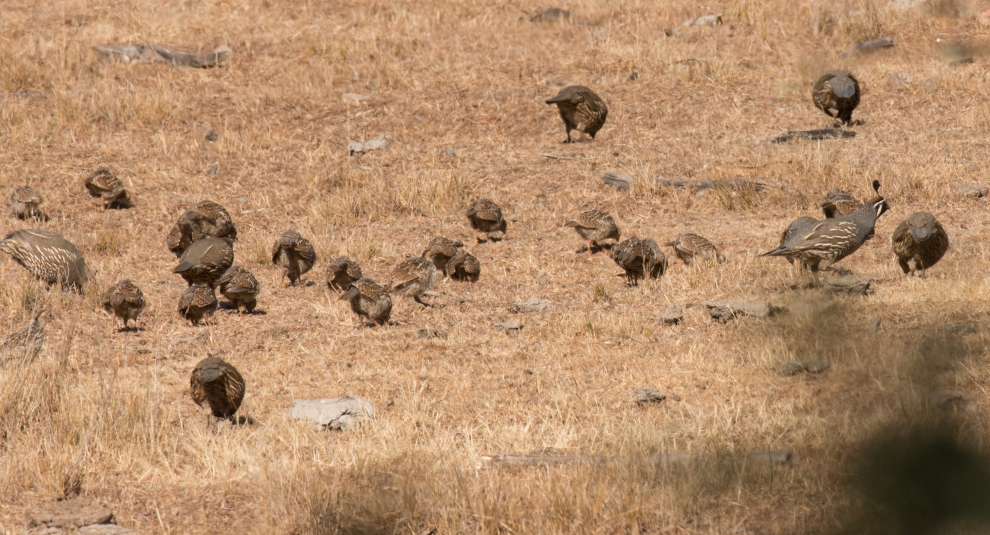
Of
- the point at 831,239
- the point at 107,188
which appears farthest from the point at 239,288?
the point at 831,239

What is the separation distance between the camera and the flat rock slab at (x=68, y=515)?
5504 mm

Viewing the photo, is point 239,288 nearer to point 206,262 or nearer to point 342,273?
point 206,262

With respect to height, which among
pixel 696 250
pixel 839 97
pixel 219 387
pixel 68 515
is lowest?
pixel 68 515

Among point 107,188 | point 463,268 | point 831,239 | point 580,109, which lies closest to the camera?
point 831,239

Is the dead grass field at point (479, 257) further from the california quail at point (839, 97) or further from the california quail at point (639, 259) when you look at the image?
the california quail at point (839, 97)

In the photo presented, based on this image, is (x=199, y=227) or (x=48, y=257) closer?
(x=48, y=257)

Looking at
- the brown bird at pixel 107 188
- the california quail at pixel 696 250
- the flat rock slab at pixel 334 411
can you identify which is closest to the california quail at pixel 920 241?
the california quail at pixel 696 250

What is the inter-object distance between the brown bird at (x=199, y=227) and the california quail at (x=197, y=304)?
2107 mm

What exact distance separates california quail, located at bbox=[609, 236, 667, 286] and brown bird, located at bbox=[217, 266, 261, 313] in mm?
4009

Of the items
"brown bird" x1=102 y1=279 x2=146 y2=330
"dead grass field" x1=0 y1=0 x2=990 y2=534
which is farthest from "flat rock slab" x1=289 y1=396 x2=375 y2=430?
"brown bird" x1=102 y1=279 x2=146 y2=330

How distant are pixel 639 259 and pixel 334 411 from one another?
479cm

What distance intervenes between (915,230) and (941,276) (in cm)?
65

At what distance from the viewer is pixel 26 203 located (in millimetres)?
13820

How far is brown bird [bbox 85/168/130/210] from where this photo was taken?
1394 centimetres
